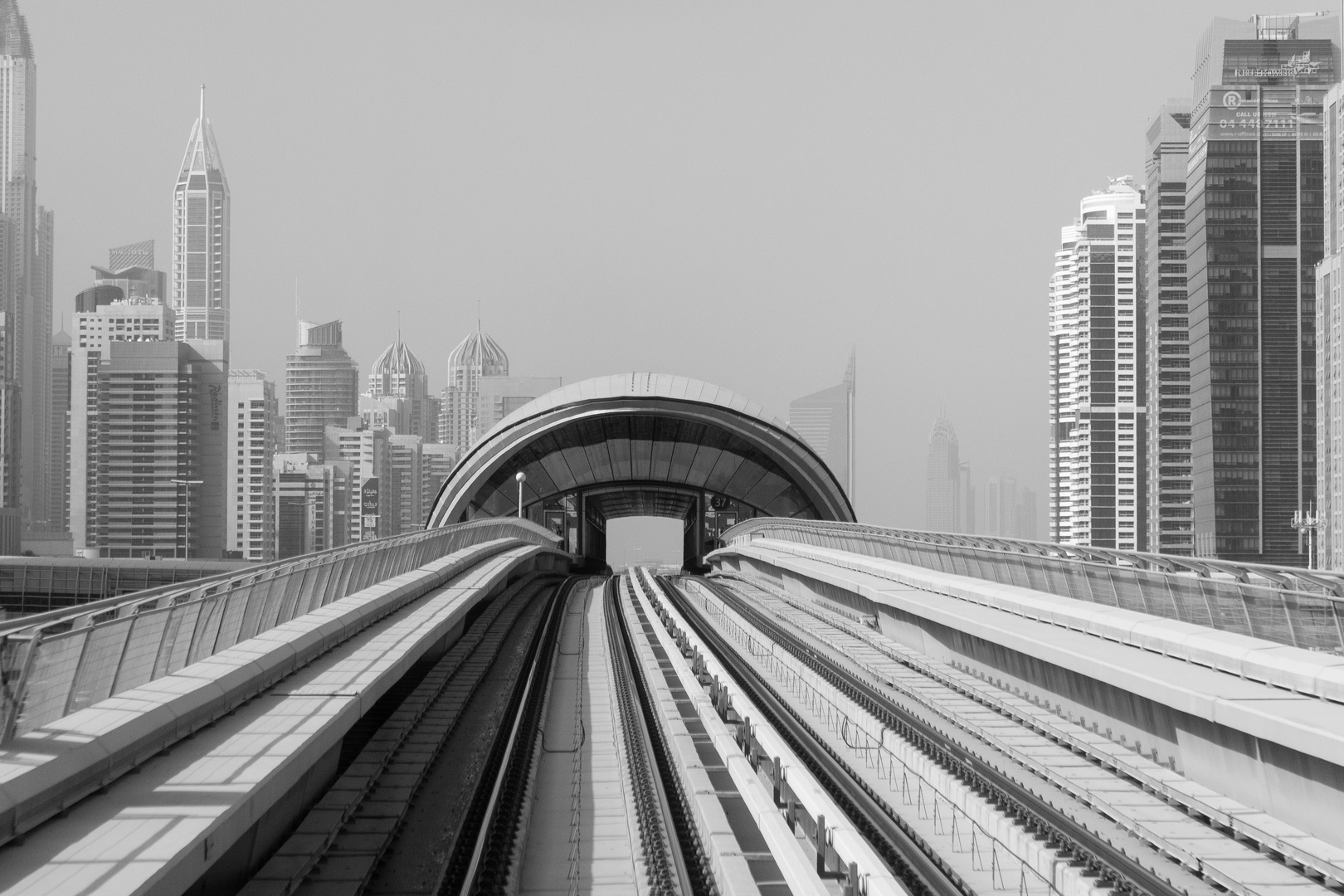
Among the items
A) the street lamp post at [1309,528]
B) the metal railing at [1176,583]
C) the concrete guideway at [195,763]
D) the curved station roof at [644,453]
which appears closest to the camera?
the concrete guideway at [195,763]

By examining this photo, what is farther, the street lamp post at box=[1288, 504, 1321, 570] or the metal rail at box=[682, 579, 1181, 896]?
the street lamp post at box=[1288, 504, 1321, 570]

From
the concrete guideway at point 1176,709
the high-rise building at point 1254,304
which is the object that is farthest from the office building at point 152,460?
the concrete guideway at point 1176,709

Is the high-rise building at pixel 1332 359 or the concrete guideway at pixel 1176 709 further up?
the high-rise building at pixel 1332 359

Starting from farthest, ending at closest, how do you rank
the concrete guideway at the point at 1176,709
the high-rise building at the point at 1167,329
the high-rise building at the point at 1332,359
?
the high-rise building at the point at 1167,329, the high-rise building at the point at 1332,359, the concrete guideway at the point at 1176,709

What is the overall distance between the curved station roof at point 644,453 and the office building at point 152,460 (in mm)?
126111

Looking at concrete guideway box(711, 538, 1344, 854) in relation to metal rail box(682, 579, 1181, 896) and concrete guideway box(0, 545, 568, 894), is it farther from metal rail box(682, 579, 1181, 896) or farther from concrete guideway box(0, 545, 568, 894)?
concrete guideway box(0, 545, 568, 894)

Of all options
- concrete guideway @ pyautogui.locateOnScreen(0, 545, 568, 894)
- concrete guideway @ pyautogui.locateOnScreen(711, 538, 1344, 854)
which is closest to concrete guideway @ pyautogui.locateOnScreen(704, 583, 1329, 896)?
concrete guideway @ pyautogui.locateOnScreen(711, 538, 1344, 854)

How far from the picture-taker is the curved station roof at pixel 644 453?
65375 millimetres

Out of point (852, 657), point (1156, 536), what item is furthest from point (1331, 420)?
point (852, 657)

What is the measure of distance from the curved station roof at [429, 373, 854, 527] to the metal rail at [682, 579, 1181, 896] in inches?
1767

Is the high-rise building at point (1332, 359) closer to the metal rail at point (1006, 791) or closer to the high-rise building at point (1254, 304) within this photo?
A: the high-rise building at point (1254, 304)

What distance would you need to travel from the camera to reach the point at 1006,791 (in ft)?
37.7

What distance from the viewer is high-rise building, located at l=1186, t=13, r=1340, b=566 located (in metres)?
111

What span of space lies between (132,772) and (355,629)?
7876 millimetres
